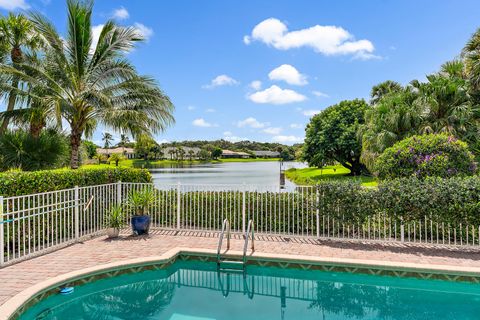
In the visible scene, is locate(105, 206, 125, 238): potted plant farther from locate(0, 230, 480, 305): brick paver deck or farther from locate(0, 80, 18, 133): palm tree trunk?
locate(0, 80, 18, 133): palm tree trunk

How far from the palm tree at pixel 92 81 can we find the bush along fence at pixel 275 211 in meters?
2.52

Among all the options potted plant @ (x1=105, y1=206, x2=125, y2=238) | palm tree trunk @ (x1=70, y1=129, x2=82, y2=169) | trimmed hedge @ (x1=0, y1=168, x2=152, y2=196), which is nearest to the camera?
trimmed hedge @ (x1=0, y1=168, x2=152, y2=196)

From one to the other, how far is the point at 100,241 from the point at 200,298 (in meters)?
3.51

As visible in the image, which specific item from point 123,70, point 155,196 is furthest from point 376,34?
point 155,196

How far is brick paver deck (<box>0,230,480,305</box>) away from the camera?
5.41 metres

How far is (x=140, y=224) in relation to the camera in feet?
26.3

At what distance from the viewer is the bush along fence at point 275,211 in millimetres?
6461

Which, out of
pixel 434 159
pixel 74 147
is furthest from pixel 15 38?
pixel 434 159

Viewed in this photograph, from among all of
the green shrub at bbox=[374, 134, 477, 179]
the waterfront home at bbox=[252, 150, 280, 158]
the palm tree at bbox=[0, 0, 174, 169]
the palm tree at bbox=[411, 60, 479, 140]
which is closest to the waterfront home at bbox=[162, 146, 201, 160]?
the waterfront home at bbox=[252, 150, 280, 158]

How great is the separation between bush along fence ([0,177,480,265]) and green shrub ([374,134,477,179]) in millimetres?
749

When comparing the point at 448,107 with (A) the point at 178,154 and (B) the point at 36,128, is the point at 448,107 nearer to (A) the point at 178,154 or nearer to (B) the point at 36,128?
(B) the point at 36,128

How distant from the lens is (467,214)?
6.53 m

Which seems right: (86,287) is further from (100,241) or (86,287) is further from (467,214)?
Answer: (467,214)

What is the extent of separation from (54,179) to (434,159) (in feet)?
29.9
